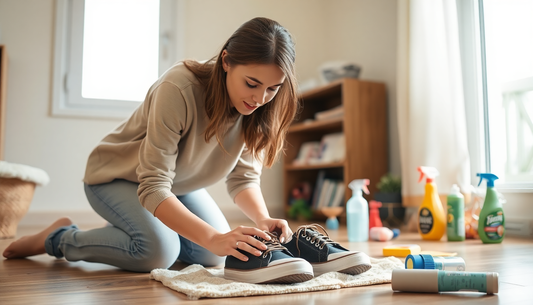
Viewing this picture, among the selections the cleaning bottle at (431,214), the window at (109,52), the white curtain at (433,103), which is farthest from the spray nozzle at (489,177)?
the window at (109,52)

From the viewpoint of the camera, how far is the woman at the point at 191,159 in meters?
1.08

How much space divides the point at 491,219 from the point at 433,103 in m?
0.77

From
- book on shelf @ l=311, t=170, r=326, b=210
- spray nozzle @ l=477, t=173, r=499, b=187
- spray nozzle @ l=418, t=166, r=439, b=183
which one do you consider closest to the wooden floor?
spray nozzle @ l=477, t=173, r=499, b=187

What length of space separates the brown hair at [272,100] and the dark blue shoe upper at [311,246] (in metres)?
0.26

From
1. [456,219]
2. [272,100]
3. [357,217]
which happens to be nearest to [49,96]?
[357,217]

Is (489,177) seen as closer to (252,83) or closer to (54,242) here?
(252,83)

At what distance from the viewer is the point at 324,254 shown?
43.2 inches

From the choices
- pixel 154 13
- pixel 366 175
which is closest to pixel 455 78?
pixel 366 175

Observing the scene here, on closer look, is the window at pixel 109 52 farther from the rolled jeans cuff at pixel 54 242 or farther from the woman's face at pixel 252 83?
the woman's face at pixel 252 83

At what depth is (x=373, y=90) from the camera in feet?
10.1

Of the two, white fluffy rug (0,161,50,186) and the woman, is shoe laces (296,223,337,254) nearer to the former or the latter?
the woman

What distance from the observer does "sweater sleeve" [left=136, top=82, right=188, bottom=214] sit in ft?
3.58

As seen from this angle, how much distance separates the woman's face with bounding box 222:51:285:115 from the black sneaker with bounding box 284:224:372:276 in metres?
0.32

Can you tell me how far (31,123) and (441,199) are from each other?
100.0 inches
